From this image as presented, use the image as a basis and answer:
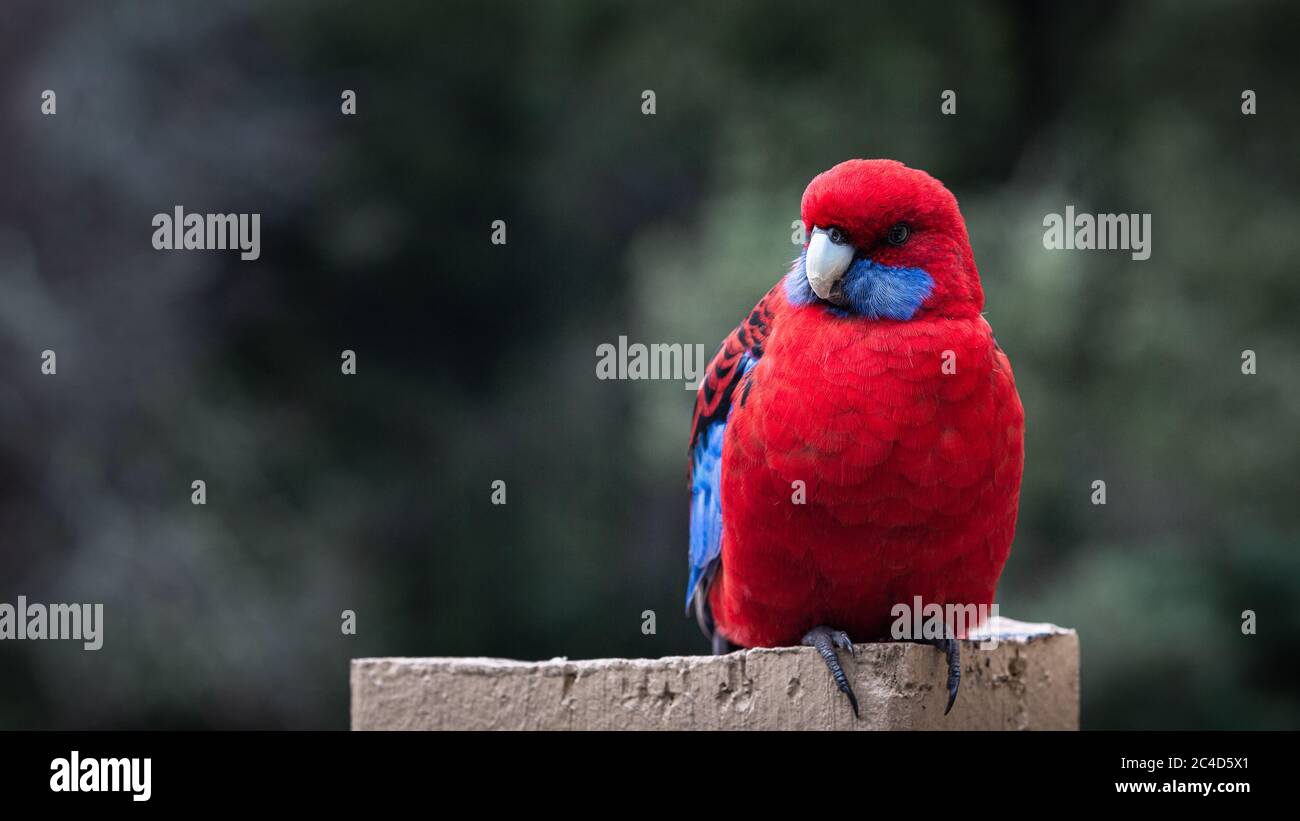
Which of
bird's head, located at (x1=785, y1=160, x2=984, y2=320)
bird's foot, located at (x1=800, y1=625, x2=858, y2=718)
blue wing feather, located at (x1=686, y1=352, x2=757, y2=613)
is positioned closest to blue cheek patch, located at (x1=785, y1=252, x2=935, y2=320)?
bird's head, located at (x1=785, y1=160, x2=984, y2=320)

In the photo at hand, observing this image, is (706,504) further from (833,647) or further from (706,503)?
(833,647)

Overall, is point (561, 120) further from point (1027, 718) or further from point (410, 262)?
point (1027, 718)

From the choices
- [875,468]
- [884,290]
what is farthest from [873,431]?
[884,290]

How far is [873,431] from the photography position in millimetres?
2303

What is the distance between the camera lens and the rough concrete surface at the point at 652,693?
87.0 inches

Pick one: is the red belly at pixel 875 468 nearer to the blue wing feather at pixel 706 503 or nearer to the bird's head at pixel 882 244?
the bird's head at pixel 882 244

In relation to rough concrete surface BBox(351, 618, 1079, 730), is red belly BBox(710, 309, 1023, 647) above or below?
above

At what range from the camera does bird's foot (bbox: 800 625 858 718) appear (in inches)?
88.0

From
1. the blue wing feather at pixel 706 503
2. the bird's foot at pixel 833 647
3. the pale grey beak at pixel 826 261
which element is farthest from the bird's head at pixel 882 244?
the bird's foot at pixel 833 647

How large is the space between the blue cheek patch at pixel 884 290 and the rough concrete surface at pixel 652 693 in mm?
623

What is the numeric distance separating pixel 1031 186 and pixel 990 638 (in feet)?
11.3

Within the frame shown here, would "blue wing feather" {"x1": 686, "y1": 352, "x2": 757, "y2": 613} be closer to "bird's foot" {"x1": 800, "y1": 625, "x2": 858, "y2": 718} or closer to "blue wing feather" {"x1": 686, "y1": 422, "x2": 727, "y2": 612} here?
"blue wing feather" {"x1": 686, "y1": 422, "x2": 727, "y2": 612}

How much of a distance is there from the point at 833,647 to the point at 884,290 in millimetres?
678

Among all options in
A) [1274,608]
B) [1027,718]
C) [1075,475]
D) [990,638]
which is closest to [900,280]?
[990,638]
